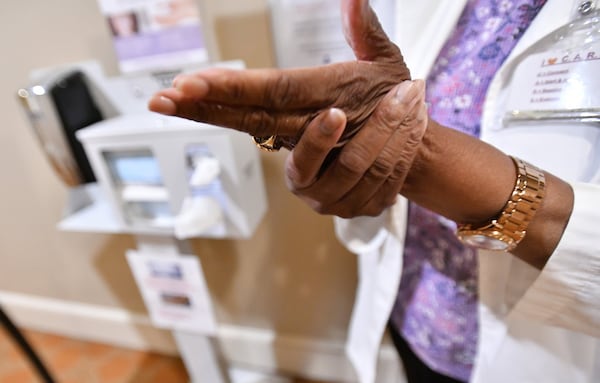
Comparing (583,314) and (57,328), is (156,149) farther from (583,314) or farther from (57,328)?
(57,328)

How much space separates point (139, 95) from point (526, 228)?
30.7 inches

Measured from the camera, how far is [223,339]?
1.12 m

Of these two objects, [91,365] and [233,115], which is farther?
[91,365]

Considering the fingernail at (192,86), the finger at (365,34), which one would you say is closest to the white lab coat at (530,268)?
the finger at (365,34)

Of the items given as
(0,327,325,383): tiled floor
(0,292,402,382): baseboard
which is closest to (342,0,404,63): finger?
(0,292,402,382): baseboard

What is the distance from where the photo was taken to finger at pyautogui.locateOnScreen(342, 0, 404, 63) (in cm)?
22

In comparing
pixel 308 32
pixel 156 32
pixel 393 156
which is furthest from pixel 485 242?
pixel 156 32

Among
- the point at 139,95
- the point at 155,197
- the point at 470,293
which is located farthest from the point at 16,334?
the point at 470,293

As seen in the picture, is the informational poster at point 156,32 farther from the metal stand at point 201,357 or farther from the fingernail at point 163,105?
the metal stand at point 201,357

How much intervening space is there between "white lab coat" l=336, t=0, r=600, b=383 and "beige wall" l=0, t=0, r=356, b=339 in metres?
0.33

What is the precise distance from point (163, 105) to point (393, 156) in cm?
18

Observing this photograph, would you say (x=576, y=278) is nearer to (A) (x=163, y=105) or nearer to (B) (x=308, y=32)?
(A) (x=163, y=105)

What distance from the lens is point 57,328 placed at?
4.50ft

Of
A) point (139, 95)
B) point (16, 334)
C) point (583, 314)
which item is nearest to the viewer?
point (583, 314)
